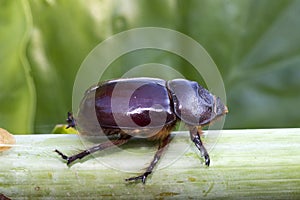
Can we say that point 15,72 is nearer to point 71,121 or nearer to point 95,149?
point 71,121

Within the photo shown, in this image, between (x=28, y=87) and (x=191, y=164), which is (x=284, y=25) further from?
(x=191, y=164)

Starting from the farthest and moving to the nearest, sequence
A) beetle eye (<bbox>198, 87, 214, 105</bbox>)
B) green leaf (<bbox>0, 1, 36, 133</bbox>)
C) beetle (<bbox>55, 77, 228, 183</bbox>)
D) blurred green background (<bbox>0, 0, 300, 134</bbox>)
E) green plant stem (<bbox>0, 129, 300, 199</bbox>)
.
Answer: blurred green background (<bbox>0, 0, 300, 134</bbox>), green leaf (<bbox>0, 1, 36, 133</bbox>), beetle eye (<bbox>198, 87, 214, 105</bbox>), beetle (<bbox>55, 77, 228, 183</bbox>), green plant stem (<bbox>0, 129, 300, 199</bbox>)

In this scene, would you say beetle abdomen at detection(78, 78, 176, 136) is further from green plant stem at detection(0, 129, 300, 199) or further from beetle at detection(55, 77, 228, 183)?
green plant stem at detection(0, 129, 300, 199)

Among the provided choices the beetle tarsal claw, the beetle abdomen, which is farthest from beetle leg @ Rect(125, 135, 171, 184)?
the beetle abdomen

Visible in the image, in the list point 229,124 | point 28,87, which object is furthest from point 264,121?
point 28,87


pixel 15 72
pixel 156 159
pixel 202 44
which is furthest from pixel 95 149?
pixel 202 44
